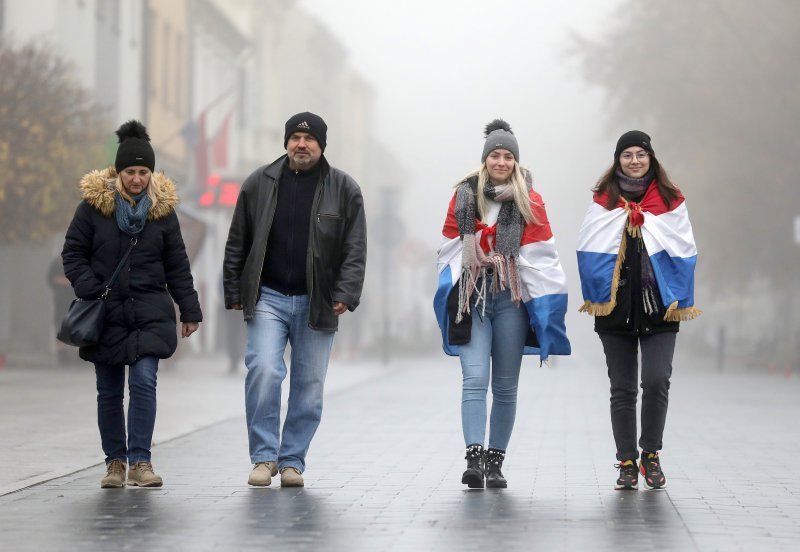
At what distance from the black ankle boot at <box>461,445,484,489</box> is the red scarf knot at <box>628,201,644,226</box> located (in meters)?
1.37

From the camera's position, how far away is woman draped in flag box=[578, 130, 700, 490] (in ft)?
30.9

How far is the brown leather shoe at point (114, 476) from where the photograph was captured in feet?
30.8

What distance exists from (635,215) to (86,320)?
2.80 metres

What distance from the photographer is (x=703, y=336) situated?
49312 mm

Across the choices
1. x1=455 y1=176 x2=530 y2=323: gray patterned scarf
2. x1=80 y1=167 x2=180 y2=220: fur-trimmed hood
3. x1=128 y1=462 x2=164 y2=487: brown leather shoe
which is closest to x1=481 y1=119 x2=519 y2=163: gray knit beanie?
x1=455 y1=176 x2=530 y2=323: gray patterned scarf

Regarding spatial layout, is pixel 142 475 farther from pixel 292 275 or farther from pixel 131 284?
pixel 292 275

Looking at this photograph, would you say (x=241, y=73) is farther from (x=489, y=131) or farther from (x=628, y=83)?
(x=489, y=131)

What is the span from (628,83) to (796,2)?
6.07 meters

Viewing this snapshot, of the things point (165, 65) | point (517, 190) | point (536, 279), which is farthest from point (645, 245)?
point (165, 65)

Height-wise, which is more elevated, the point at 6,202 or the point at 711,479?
the point at 6,202

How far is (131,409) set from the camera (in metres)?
9.45

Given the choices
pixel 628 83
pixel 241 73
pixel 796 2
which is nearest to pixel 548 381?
pixel 796 2

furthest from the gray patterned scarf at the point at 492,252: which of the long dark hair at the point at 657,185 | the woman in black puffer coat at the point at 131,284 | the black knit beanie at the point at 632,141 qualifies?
the woman in black puffer coat at the point at 131,284

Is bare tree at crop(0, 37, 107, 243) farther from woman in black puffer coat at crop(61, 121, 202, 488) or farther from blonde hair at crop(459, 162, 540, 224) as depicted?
blonde hair at crop(459, 162, 540, 224)
